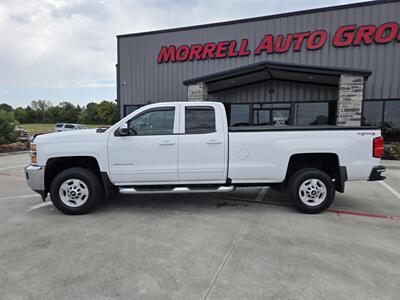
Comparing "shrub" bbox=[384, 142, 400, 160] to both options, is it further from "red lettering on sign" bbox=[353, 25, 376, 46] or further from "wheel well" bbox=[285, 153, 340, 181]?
"wheel well" bbox=[285, 153, 340, 181]

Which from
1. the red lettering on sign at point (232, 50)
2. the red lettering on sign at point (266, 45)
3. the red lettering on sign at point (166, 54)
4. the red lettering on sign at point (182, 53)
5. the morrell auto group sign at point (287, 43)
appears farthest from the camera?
the red lettering on sign at point (166, 54)

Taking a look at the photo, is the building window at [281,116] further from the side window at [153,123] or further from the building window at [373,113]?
the side window at [153,123]

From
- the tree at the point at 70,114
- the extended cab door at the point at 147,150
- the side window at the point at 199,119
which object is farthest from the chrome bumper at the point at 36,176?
the tree at the point at 70,114

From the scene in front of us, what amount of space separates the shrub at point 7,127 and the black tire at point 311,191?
16.2m

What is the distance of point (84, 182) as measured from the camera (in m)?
4.29

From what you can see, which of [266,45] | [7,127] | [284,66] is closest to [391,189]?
[284,66]

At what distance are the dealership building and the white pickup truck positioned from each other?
712 centimetres

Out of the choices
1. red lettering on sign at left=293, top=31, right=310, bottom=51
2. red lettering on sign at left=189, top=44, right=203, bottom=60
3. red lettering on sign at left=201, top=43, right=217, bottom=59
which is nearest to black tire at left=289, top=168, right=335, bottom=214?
red lettering on sign at left=293, top=31, right=310, bottom=51

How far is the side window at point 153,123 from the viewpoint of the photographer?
434 centimetres

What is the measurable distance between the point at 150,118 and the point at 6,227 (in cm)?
290

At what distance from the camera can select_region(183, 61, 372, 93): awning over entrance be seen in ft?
33.4

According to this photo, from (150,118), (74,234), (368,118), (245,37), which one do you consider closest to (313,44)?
(245,37)

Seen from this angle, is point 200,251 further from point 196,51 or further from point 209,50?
point 196,51

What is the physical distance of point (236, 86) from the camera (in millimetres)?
14492
